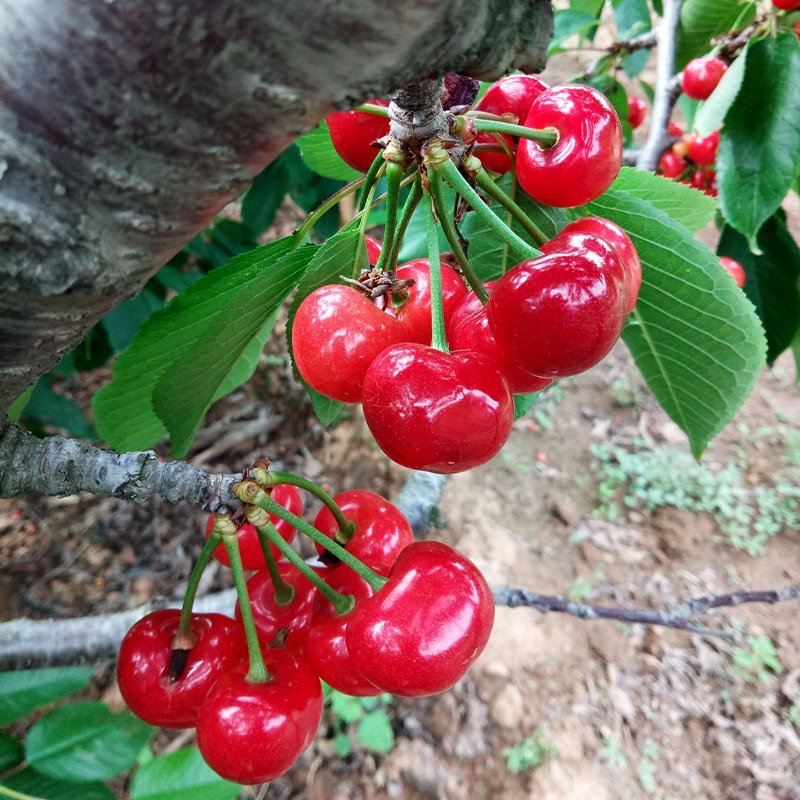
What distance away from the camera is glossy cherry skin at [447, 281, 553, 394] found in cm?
68

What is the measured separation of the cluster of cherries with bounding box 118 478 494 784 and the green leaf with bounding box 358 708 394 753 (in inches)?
61.0

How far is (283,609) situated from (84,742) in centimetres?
30

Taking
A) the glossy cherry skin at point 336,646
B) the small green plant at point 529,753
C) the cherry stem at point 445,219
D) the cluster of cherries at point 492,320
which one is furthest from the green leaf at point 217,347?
the small green plant at point 529,753

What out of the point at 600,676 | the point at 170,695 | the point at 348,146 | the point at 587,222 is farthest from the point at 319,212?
the point at 600,676

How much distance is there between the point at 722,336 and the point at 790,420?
3165mm

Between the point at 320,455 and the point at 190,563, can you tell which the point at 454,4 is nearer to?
the point at 190,563

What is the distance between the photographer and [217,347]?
86 centimetres

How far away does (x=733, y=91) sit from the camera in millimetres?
1328

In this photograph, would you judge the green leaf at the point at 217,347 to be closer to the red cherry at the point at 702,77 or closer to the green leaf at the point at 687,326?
the green leaf at the point at 687,326

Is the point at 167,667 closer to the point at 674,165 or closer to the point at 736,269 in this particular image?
the point at 736,269

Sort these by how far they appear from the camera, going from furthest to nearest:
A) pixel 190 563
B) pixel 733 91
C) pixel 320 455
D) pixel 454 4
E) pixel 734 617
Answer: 1. pixel 320 455
2. pixel 190 563
3. pixel 734 617
4. pixel 733 91
5. pixel 454 4

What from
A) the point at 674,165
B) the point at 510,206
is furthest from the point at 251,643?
the point at 674,165

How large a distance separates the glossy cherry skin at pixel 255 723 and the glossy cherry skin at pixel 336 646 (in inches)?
1.4

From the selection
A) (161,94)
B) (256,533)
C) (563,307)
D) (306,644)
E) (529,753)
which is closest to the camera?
(161,94)
